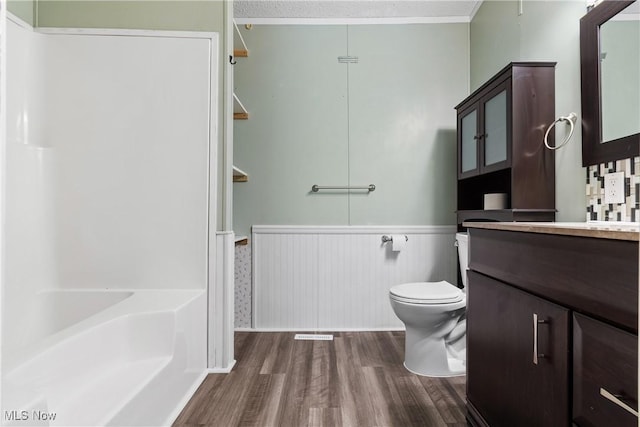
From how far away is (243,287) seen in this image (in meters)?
2.44

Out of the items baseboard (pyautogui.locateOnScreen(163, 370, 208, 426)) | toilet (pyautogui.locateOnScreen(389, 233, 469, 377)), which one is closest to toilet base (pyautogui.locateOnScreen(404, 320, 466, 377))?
toilet (pyautogui.locateOnScreen(389, 233, 469, 377))

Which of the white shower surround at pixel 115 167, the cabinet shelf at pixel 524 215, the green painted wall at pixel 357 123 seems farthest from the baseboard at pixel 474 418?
the green painted wall at pixel 357 123

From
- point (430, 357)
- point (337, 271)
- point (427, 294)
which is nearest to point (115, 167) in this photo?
point (337, 271)

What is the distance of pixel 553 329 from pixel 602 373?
141 millimetres

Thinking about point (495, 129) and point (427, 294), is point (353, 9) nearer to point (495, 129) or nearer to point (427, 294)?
point (495, 129)

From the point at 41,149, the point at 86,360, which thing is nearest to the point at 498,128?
the point at 86,360

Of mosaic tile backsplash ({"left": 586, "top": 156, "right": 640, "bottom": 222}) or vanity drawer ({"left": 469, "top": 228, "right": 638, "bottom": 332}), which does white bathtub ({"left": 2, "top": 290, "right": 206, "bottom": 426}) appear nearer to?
vanity drawer ({"left": 469, "top": 228, "right": 638, "bottom": 332})

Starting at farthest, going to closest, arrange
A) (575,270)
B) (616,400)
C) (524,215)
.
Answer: (524,215)
(575,270)
(616,400)

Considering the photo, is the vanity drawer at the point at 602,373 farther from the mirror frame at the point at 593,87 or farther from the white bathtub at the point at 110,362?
the white bathtub at the point at 110,362

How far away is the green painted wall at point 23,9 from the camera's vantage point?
5.47 feet

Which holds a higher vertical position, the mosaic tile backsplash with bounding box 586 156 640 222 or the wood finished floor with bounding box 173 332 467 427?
the mosaic tile backsplash with bounding box 586 156 640 222

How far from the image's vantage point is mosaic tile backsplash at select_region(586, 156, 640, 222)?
3.88ft

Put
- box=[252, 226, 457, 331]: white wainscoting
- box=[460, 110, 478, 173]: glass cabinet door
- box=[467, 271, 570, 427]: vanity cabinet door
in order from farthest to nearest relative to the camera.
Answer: box=[252, 226, 457, 331]: white wainscoting, box=[460, 110, 478, 173]: glass cabinet door, box=[467, 271, 570, 427]: vanity cabinet door

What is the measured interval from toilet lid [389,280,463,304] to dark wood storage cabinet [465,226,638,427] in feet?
1.49
